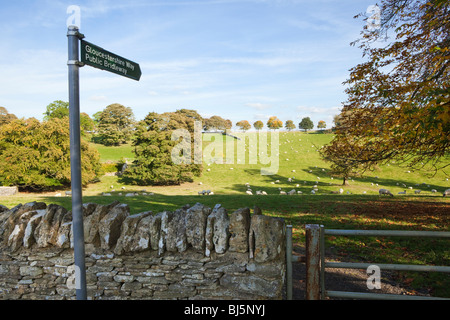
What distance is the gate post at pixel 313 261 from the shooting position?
13.2 feet

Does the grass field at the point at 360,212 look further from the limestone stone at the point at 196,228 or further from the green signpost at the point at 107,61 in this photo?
the green signpost at the point at 107,61

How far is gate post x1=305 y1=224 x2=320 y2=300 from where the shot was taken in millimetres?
4023

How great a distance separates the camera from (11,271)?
4914 mm

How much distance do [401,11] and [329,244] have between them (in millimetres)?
8449

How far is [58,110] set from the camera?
162ft

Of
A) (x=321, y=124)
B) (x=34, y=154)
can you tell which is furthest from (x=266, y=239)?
(x=321, y=124)

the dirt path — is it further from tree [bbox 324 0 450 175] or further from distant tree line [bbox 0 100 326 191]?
distant tree line [bbox 0 100 326 191]

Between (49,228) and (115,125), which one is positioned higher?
(115,125)

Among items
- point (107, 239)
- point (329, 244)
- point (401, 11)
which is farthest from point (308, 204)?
point (107, 239)

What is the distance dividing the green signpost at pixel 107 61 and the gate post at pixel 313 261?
10.7ft

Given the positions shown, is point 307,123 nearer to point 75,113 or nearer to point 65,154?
point 65,154

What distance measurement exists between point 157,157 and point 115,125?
41.1 meters

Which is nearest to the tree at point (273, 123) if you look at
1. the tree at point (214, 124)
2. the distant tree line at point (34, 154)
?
the tree at point (214, 124)

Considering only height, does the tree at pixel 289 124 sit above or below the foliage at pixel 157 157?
above
